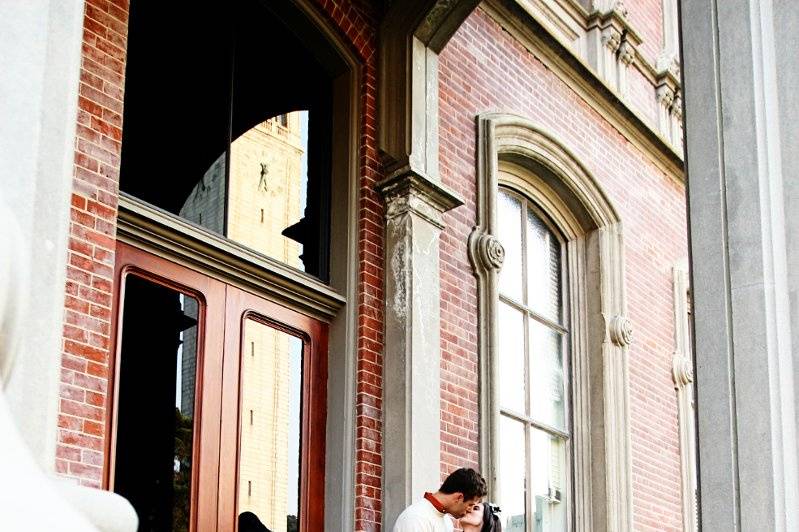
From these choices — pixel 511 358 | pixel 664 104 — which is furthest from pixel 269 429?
pixel 664 104

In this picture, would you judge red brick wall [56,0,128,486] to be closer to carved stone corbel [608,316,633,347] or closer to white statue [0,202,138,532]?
white statue [0,202,138,532]

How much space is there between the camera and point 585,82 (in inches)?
436

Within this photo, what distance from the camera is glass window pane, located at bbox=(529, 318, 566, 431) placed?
33.6ft

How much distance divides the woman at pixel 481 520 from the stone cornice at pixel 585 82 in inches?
167

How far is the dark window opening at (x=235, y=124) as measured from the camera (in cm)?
712

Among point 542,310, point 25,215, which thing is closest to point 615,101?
point 542,310

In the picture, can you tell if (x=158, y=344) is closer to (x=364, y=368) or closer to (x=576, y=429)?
(x=364, y=368)

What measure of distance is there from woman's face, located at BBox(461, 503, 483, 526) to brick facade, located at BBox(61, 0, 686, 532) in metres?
0.79

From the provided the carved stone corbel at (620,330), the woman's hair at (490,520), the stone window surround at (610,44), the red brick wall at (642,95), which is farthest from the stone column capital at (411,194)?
the red brick wall at (642,95)

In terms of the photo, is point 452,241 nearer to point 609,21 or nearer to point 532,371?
point 532,371

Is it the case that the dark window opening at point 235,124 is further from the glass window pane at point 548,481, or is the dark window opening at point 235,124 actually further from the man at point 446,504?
the glass window pane at point 548,481

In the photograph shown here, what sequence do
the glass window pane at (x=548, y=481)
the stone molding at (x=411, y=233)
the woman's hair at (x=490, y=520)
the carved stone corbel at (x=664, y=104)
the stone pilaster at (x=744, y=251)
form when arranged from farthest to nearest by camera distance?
the carved stone corbel at (x=664, y=104)
the glass window pane at (x=548, y=481)
the stone molding at (x=411, y=233)
the woman's hair at (x=490, y=520)
the stone pilaster at (x=744, y=251)

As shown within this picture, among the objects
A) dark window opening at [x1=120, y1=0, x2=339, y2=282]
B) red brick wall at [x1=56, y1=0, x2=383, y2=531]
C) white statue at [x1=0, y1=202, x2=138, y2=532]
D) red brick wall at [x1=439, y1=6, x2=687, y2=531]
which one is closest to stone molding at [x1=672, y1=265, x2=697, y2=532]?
red brick wall at [x1=439, y1=6, x2=687, y2=531]

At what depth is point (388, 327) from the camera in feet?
26.3
